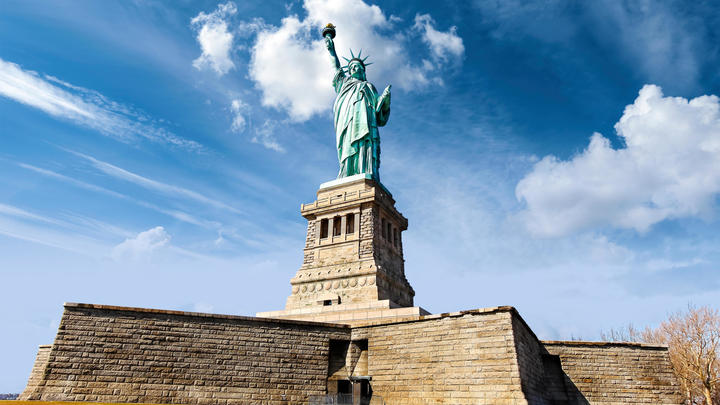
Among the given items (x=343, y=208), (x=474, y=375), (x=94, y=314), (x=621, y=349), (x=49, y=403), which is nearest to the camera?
(x=49, y=403)

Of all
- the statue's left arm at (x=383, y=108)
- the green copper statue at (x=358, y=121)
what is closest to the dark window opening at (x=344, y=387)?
the green copper statue at (x=358, y=121)

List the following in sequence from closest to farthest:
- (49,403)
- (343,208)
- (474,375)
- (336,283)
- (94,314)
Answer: (49,403) < (474,375) < (94,314) < (336,283) < (343,208)

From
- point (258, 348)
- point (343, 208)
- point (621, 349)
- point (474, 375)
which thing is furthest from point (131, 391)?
point (621, 349)

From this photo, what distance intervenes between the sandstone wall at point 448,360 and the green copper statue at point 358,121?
14.4 m

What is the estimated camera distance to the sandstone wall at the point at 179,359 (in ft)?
46.8

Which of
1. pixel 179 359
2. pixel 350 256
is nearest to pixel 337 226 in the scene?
pixel 350 256

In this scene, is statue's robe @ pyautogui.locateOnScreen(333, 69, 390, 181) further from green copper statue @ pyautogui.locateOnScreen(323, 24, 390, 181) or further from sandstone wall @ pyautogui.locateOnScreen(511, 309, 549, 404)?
sandstone wall @ pyautogui.locateOnScreen(511, 309, 549, 404)

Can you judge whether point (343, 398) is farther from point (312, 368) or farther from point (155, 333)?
point (155, 333)

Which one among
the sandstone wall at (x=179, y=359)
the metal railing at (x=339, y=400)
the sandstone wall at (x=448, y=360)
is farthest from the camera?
the metal railing at (x=339, y=400)

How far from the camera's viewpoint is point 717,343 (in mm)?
28672

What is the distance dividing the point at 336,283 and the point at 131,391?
12.3 m

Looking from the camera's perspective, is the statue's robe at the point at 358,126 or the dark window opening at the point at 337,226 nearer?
the dark window opening at the point at 337,226

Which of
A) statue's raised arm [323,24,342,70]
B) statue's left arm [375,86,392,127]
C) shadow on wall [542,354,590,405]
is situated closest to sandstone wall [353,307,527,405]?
shadow on wall [542,354,590,405]

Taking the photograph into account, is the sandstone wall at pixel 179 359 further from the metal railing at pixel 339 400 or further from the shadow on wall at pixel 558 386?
the shadow on wall at pixel 558 386
